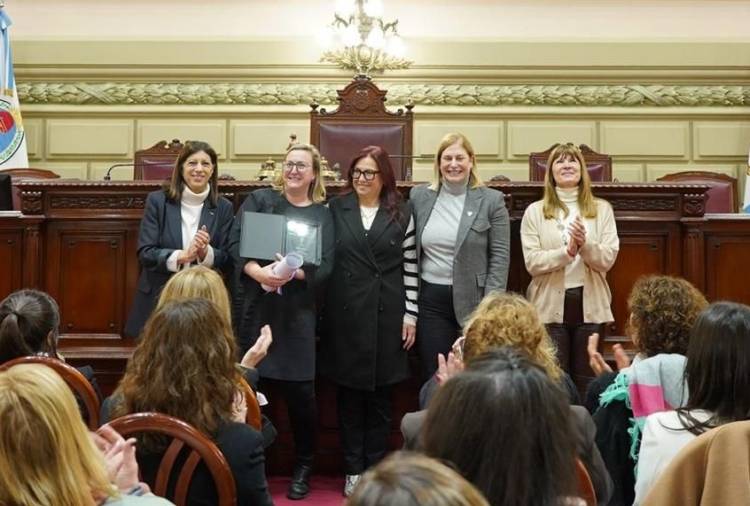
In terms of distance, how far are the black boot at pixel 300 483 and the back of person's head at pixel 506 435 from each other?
2.17 metres

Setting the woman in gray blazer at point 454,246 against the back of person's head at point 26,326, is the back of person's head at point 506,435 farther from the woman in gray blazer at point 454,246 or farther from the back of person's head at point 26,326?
the woman in gray blazer at point 454,246

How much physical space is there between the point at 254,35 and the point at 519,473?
6.58 meters

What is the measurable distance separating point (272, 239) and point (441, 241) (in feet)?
2.18

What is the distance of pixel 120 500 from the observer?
4.49ft

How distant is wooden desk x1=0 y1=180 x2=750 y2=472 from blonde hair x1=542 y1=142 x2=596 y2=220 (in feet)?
0.78

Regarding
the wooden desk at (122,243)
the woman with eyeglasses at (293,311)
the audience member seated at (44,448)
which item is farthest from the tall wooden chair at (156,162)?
the audience member seated at (44,448)

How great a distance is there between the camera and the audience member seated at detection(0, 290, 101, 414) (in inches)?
99.2

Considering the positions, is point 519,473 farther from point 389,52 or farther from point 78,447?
point 389,52

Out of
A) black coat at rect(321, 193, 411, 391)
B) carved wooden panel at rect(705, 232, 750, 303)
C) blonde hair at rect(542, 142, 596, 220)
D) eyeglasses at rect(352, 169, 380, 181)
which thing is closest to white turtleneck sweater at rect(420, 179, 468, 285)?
black coat at rect(321, 193, 411, 391)

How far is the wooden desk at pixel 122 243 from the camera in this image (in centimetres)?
394

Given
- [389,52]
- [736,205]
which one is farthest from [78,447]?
[736,205]

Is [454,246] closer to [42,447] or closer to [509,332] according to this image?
[509,332]

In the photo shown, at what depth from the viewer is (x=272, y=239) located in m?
3.33

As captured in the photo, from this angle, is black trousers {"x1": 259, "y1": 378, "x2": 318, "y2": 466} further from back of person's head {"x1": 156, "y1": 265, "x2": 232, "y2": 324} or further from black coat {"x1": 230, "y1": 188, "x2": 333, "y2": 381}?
back of person's head {"x1": 156, "y1": 265, "x2": 232, "y2": 324}
